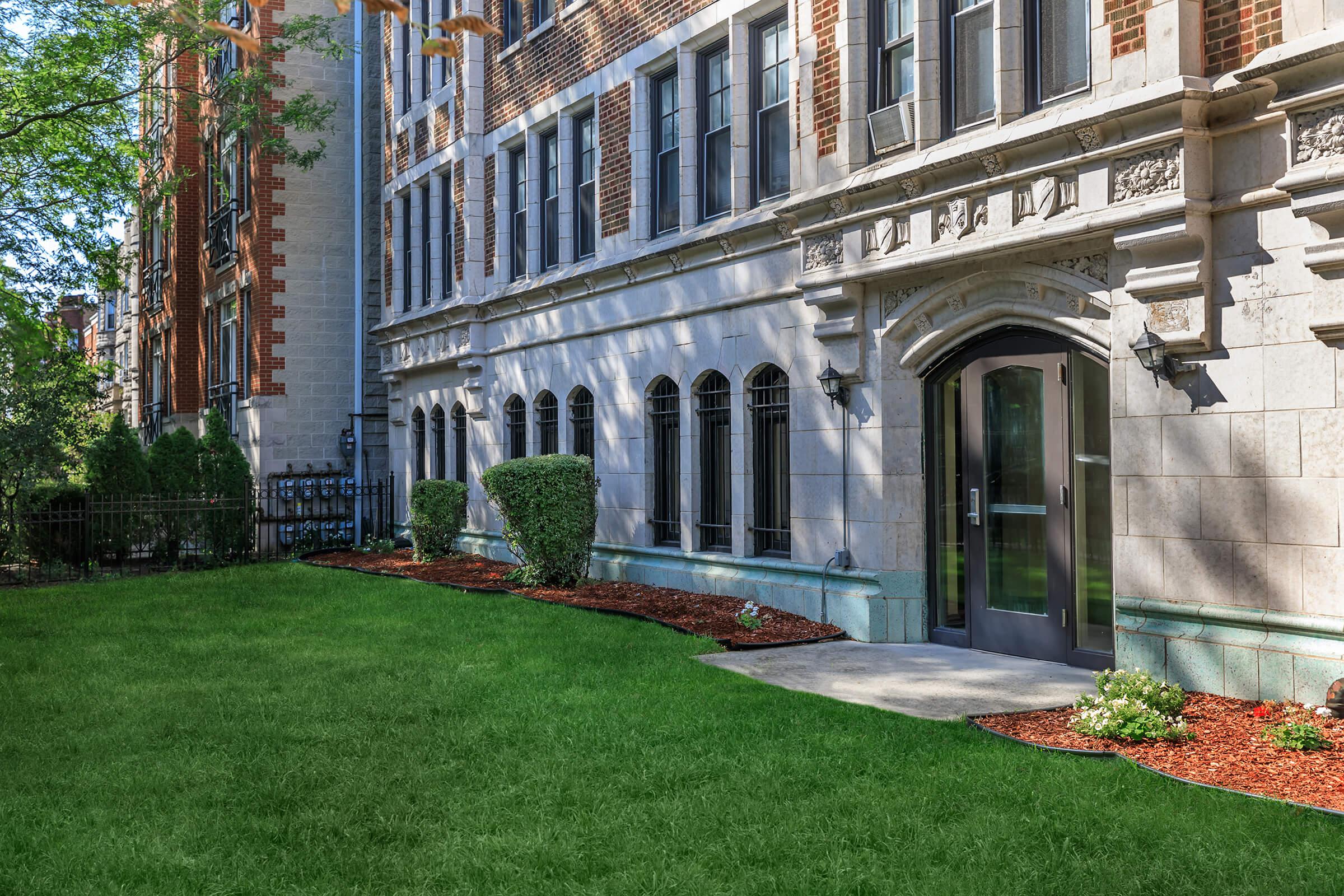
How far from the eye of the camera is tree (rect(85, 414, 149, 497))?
62.7ft

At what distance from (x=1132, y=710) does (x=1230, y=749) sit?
54 cm

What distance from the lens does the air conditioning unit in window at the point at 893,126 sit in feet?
32.9

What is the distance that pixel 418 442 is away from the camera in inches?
858

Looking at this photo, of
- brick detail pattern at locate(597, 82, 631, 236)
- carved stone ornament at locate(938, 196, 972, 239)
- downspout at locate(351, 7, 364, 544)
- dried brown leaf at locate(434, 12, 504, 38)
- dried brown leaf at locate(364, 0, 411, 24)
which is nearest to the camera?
dried brown leaf at locate(364, 0, 411, 24)

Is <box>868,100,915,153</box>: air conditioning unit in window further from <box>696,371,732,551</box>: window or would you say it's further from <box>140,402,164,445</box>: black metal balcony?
<box>140,402,164,445</box>: black metal balcony

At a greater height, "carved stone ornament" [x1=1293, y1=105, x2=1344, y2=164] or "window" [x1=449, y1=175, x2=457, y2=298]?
"window" [x1=449, y1=175, x2=457, y2=298]

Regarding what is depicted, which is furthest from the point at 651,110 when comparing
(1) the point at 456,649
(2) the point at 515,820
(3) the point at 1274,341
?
(2) the point at 515,820

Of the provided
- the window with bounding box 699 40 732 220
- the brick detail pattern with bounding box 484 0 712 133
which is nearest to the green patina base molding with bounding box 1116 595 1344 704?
the window with bounding box 699 40 732 220

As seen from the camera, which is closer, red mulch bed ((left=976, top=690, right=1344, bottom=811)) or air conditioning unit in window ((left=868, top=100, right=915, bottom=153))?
red mulch bed ((left=976, top=690, right=1344, bottom=811))

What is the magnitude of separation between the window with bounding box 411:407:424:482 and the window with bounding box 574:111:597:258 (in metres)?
6.98

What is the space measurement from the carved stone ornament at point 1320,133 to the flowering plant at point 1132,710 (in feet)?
10.8

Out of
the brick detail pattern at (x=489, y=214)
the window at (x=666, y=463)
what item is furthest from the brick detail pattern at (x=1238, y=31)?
the brick detail pattern at (x=489, y=214)

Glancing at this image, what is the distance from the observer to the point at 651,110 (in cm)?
1406

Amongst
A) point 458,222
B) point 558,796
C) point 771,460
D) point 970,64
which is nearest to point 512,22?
point 458,222
